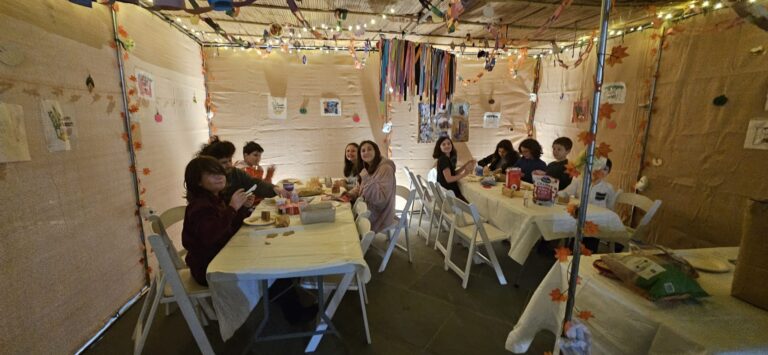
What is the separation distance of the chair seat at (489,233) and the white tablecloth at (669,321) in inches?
51.9

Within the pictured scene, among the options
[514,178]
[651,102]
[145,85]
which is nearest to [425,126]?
[514,178]

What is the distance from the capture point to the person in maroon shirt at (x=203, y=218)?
1832mm

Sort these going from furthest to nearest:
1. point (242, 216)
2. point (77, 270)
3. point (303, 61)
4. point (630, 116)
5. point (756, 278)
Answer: point (303, 61) < point (630, 116) < point (242, 216) < point (77, 270) < point (756, 278)

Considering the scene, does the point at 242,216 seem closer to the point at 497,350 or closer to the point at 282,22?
the point at 497,350

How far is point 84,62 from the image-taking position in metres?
2.06

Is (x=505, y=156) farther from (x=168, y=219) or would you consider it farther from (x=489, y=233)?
(x=168, y=219)

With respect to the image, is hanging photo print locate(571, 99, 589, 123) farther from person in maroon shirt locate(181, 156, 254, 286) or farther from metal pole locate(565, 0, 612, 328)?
person in maroon shirt locate(181, 156, 254, 286)

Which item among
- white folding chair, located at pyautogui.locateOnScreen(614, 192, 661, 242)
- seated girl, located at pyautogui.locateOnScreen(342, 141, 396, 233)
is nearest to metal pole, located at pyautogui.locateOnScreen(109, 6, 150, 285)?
seated girl, located at pyautogui.locateOnScreen(342, 141, 396, 233)

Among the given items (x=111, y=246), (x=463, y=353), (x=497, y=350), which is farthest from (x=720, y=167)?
(x=111, y=246)

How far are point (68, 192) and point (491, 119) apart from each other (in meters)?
4.85

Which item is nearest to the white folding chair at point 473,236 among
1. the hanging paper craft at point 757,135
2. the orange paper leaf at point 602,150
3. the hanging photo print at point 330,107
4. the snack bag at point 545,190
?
the snack bag at point 545,190

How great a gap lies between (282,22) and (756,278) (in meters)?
3.81

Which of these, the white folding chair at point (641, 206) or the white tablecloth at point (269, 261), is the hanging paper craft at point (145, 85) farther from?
the white folding chair at point (641, 206)

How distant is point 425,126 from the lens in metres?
4.88
